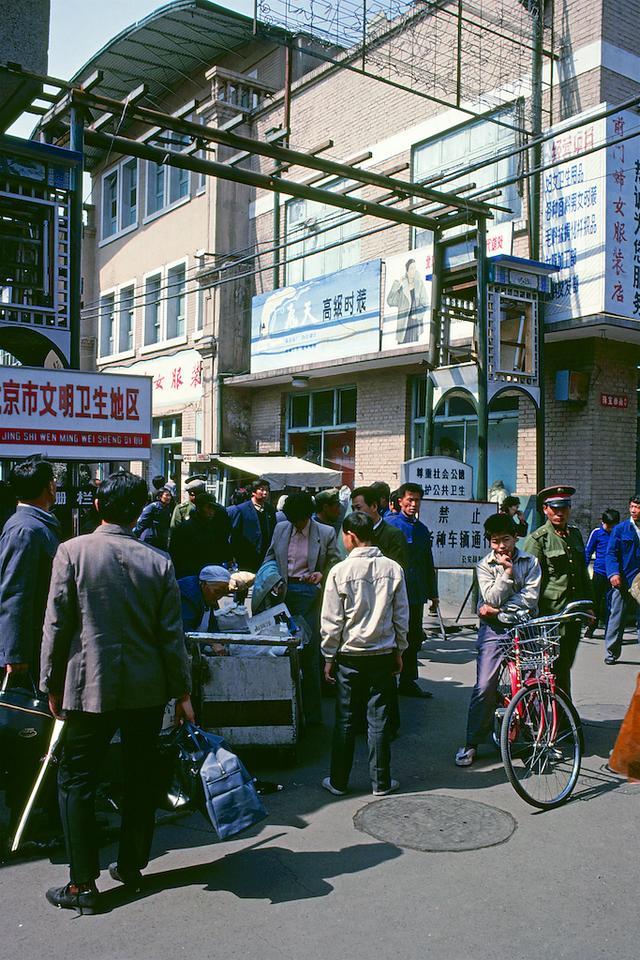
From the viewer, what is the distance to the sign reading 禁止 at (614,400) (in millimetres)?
13034

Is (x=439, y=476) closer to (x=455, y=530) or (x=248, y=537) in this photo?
(x=455, y=530)

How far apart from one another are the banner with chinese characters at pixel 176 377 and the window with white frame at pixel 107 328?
2.78m

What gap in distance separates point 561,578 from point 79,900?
390cm

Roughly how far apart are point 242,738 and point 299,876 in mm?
1593

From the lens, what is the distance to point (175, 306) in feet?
74.8

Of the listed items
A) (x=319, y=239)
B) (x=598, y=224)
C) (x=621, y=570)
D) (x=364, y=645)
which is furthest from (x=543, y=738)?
(x=319, y=239)

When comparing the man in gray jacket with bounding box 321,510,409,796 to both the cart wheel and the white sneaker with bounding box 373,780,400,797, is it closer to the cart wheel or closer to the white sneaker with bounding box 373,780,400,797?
the white sneaker with bounding box 373,780,400,797

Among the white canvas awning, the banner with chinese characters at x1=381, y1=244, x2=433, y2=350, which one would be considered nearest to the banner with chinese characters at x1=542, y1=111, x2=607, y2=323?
the banner with chinese characters at x1=381, y1=244, x2=433, y2=350

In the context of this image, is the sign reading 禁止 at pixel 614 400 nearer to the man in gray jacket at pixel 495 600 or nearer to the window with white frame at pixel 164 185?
the man in gray jacket at pixel 495 600

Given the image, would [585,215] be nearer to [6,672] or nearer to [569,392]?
[569,392]

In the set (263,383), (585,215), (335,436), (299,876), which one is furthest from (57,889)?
(263,383)

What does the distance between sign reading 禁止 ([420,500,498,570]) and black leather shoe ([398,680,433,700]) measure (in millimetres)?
3060

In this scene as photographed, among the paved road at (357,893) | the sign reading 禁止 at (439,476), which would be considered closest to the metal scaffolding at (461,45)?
the sign reading 禁止 at (439,476)

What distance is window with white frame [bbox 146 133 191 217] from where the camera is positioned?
2228 centimetres
